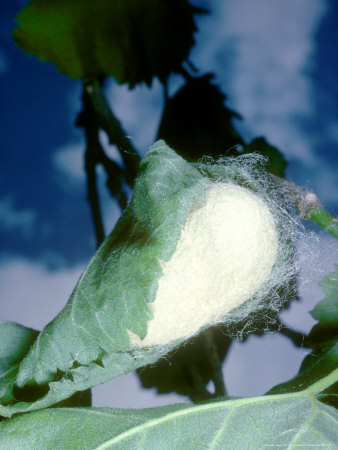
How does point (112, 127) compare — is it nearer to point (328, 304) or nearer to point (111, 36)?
point (111, 36)

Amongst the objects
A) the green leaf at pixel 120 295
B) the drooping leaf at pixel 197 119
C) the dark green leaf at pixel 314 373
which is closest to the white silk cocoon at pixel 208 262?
the green leaf at pixel 120 295

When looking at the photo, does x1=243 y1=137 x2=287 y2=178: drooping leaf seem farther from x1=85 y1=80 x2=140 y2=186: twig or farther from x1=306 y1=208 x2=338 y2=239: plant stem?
x1=306 y1=208 x2=338 y2=239: plant stem

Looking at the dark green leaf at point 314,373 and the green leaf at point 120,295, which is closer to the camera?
the green leaf at point 120,295

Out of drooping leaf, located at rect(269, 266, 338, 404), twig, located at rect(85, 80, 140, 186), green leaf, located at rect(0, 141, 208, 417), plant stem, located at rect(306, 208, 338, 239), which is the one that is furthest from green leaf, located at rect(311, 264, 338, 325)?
twig, located at rect(85, 80, 140, 186)

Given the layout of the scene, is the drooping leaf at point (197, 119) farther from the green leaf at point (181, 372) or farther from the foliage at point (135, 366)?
the foliage at point (135, 366)

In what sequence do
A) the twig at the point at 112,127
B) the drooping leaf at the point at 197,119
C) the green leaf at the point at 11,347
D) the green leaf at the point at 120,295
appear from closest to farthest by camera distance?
the green leaf at the point at 120,295 → the green leaf at the point at 11,347 → the twig at the point at 112,127 → the drooping leaf at the point at 197,119

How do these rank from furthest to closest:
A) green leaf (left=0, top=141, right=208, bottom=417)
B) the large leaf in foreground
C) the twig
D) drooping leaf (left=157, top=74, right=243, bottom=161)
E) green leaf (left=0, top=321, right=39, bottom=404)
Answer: drooping leaf (left=157, top=74, right=243, bottom=161)
the twig
the large leaf in foreground
green leaf (left=0, top=321, right=39, bottom=404)
green leaf (left=0, top=141, right=208, bottom=417)

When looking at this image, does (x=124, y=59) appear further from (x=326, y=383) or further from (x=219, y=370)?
(x=326, y=383)
